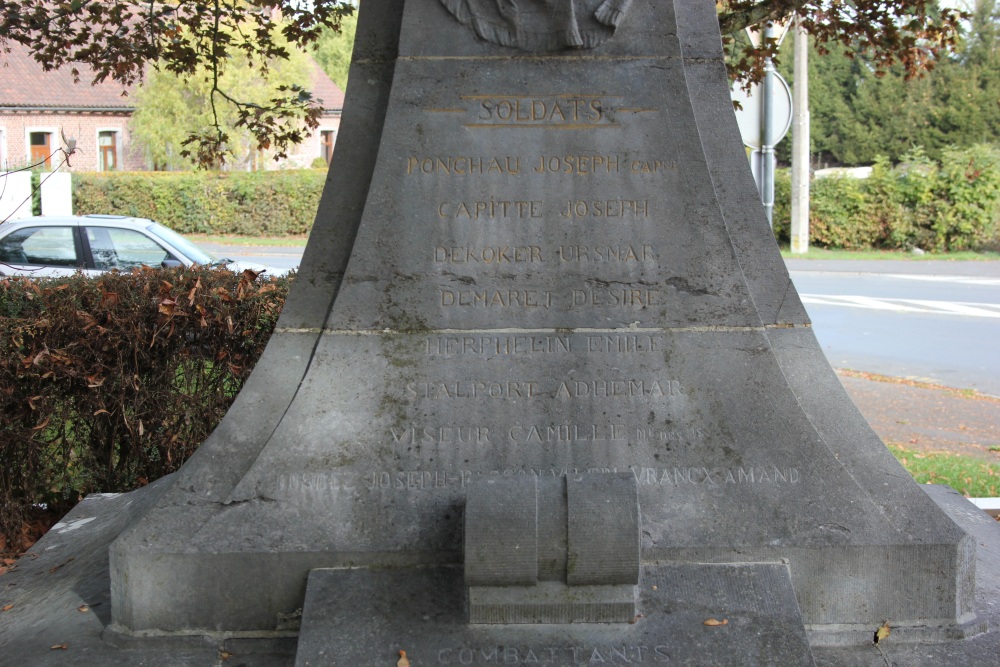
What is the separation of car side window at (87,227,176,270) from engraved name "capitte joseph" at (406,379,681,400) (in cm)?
865

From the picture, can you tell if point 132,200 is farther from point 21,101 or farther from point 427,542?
point 427,542

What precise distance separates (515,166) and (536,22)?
0.57 m

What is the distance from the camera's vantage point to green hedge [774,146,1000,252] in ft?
81.4

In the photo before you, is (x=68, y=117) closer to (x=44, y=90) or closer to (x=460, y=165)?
(x=44, y=90)

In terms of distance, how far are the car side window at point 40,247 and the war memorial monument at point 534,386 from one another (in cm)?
844

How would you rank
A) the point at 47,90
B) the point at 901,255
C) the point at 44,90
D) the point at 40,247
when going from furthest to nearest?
the point at 47,90
the point at 44,90
the point at 901,255
the point at 40,247

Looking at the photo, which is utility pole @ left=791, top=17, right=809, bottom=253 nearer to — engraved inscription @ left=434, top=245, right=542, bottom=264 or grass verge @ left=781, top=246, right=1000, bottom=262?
grass verge @ left=781, top=246, right=1000, bottom=262

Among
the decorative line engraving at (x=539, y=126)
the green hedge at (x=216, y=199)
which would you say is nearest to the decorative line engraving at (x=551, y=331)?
the decorative line engraving at (x=539, y=126)

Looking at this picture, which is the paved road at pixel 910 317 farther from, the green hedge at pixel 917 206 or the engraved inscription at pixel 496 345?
the engraved inscription at pixel 496 345

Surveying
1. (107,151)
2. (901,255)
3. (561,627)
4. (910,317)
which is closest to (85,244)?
(561,627)

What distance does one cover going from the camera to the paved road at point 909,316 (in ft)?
37.4

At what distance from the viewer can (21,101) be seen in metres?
43.2

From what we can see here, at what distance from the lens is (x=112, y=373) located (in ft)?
17.2

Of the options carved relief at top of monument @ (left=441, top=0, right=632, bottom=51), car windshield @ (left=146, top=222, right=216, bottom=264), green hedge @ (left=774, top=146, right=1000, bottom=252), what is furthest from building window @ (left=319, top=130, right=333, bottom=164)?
carved relief at top of monument @ (left=441, top=0, right=632, bottom=51)
